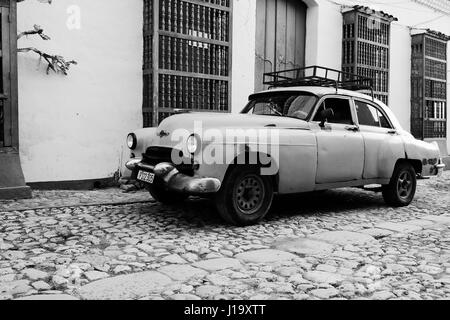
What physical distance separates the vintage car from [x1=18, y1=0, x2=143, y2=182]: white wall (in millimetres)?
2112

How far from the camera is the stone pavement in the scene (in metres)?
3.14

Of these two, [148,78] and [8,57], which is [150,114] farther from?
[8,57]

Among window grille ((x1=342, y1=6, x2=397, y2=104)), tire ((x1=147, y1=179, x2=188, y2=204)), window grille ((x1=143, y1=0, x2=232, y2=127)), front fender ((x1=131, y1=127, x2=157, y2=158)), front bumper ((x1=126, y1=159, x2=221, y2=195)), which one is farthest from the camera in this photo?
window grille ((x1=342, y1=6, x2=397, y2=104))

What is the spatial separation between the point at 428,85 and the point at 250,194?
1037 cm

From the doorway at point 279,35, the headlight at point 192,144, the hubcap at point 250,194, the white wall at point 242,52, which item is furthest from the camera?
the doorway at point 279,35

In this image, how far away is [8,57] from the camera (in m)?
6.27

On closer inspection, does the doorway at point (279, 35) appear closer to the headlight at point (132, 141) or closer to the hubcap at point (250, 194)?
the headlight at point (132, 141)

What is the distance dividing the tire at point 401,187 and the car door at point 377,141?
0.22m

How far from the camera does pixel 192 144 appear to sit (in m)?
4.78

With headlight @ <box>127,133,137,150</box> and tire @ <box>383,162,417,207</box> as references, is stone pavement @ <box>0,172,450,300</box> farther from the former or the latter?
headlight @ <box>127,133,137,150</box>

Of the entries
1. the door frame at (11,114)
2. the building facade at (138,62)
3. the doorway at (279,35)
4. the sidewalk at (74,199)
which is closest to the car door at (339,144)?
the sidewalk at (74,199)

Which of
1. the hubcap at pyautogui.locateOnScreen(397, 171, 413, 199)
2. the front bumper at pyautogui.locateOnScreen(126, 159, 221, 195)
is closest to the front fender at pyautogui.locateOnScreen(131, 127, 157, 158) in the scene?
the front bumper at pyautogui.locateOnScreen(126, 159, 221, 195)

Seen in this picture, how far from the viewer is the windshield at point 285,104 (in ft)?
19.1

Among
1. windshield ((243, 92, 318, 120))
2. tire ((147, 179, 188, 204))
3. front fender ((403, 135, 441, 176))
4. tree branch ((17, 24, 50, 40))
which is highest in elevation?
tree branch ((17, 24, 50, 40))
